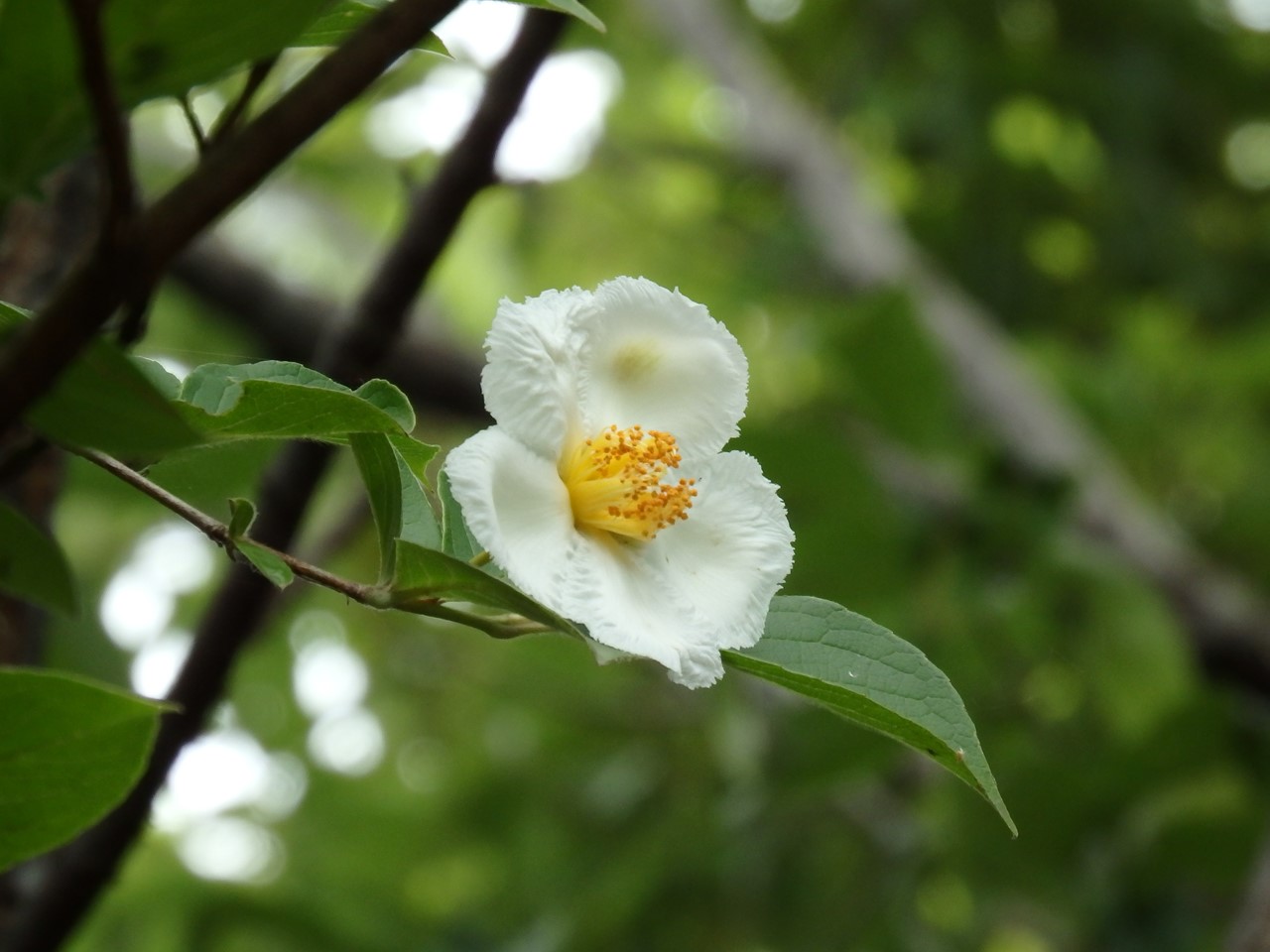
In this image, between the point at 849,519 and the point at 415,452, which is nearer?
the point at 415,452

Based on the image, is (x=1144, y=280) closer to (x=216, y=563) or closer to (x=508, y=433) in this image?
(x=216, y=563)

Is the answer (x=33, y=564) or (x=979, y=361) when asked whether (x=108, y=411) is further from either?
(x=979, y=361)

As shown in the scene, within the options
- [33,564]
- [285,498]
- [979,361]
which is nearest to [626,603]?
[33,564]

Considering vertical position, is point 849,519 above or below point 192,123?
below

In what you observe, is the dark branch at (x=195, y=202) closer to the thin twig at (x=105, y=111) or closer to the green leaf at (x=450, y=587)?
the thin twig at (x=105, y=111)

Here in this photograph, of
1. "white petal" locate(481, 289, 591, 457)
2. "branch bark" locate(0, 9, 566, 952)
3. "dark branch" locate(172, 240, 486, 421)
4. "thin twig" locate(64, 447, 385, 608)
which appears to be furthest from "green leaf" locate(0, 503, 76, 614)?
"dark branch" locate(172, 240, 486, 421)

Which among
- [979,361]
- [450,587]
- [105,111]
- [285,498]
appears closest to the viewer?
[105,111]
